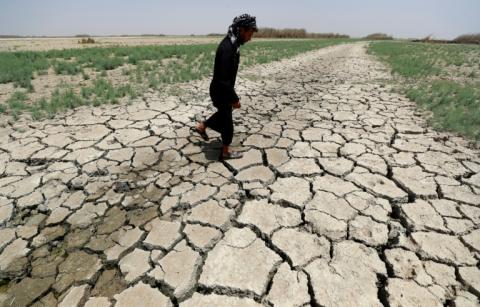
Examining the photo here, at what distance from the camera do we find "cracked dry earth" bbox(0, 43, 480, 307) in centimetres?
181

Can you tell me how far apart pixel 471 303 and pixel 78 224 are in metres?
2.77

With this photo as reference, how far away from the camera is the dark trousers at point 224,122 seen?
3074 mm

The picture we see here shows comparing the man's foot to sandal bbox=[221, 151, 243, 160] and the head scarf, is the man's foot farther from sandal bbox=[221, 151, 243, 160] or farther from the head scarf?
the head scarf

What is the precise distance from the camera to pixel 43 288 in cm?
183

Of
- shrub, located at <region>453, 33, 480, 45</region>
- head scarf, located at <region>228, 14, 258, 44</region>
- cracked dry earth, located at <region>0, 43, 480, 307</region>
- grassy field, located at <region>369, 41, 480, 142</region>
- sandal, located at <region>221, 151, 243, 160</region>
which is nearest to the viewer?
cracked dry earth, located at <region>0, 43, 480, 307</region>

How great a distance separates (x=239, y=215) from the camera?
2410mm

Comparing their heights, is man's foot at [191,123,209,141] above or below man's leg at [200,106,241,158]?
below

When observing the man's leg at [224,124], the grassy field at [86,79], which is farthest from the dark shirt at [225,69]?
the grassy field at [86,79]

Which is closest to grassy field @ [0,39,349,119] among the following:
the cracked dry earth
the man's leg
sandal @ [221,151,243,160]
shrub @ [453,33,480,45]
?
the cracked dry earth

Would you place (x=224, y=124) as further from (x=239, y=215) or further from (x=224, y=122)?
(x=239, y=215)

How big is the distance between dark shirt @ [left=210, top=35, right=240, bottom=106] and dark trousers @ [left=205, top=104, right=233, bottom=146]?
0.10 metres

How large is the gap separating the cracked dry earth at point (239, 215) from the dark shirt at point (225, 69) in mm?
756

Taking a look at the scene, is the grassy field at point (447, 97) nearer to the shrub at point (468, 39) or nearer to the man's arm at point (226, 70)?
the man's arm at point (226, 70)

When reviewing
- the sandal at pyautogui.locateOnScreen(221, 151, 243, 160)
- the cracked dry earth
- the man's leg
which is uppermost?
the man's leg
